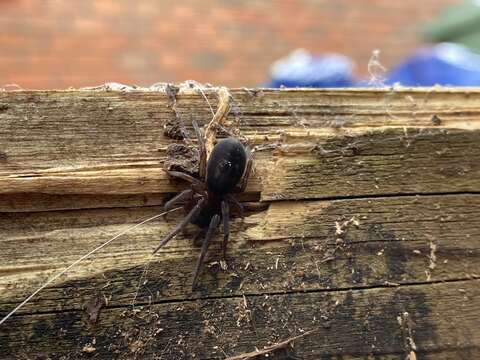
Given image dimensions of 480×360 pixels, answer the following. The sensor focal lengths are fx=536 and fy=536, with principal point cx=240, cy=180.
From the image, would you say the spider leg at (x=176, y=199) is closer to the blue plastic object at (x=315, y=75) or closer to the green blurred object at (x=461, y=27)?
the blue plastic object at (x=315, y=75)

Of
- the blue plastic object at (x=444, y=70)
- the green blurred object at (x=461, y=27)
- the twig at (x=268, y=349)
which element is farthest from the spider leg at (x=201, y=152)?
the green blurred object at (x=461, y=27)

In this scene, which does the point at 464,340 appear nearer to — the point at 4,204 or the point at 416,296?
the point at 416,296

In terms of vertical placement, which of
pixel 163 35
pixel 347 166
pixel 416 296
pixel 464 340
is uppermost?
pixel 163 35

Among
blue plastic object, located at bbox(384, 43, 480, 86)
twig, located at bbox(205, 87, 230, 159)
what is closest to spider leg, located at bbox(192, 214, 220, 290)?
twig, located at bbox(205, 87, 230, 159)

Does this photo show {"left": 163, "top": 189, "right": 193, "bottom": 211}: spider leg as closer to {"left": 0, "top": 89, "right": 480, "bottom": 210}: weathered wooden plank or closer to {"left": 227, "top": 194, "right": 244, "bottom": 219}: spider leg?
{"left": 0, "top": 89, "right": 480, "bottom": 210}: weathered wooden plank

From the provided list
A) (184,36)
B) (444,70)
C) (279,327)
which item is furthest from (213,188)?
(184,36)

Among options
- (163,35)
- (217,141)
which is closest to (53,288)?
(217,141)
